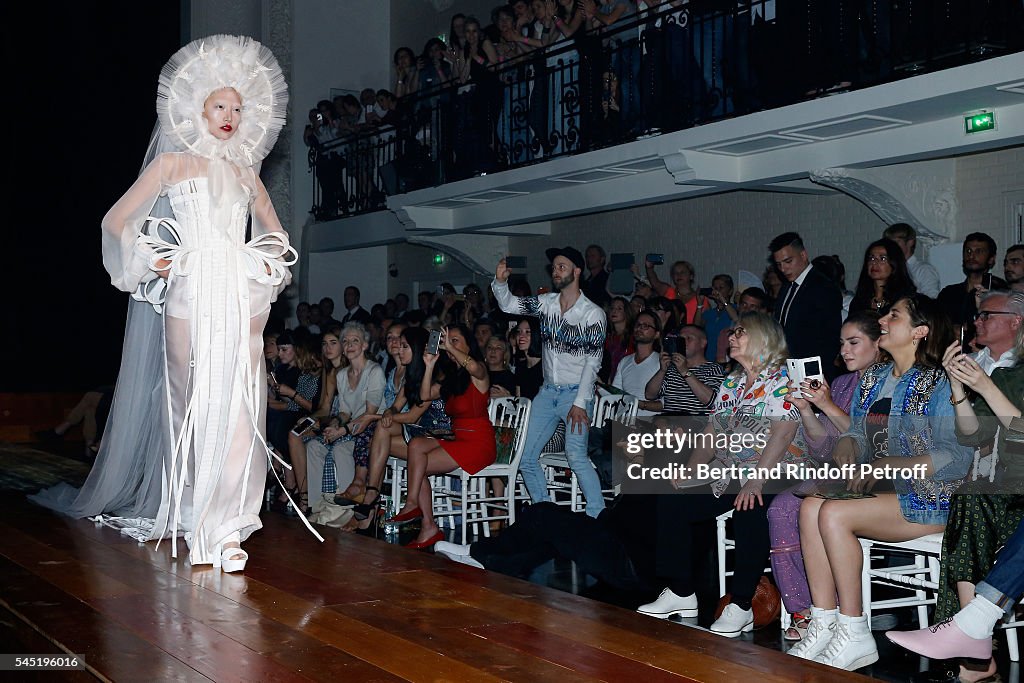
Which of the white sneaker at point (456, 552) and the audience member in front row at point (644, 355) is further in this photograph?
the audience member in front row at point (644, 355)

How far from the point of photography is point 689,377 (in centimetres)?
566

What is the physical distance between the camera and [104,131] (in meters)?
11.1

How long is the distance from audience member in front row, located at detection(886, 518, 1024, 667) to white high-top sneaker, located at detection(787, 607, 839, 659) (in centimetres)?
29

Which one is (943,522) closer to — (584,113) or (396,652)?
(396,652)

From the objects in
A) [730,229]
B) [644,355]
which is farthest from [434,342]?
[730,229]

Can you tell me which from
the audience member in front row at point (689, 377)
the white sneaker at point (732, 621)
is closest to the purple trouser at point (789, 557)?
the white sneaker at point (732, 621)

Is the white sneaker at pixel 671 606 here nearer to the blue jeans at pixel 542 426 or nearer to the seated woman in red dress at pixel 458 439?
the blue jeans at pixel 542 426

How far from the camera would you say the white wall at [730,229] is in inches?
337

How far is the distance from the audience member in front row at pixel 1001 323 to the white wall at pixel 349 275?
1083cm

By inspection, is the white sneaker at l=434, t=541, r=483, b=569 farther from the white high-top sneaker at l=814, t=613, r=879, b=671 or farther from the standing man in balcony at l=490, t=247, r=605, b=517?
Result: the white high-top sneaker at l=814, t=613, r=879, b=671

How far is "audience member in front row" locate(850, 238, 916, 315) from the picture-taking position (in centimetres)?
482

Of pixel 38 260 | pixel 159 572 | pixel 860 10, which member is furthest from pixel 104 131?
pixel 159 572

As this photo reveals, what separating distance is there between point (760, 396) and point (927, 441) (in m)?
0.75

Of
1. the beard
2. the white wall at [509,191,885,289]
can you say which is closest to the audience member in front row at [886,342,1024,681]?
the beard
